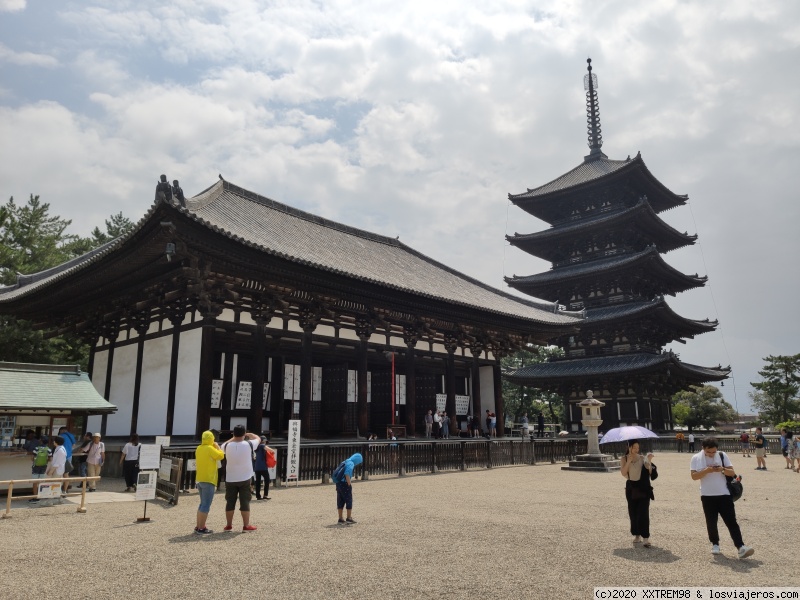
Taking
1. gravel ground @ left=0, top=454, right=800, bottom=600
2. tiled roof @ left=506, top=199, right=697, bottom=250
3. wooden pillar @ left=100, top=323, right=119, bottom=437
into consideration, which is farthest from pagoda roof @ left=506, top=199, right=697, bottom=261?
wooden pillar @ left=100, top=323, right=119, bottom=437

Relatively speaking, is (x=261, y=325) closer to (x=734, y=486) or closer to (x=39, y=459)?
(x=39, y=459)

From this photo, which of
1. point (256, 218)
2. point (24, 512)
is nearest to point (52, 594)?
point (24, 512)

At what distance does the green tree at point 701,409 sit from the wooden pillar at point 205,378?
139 feet

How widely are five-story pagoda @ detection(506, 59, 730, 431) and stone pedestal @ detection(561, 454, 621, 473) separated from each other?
12677 millimetres

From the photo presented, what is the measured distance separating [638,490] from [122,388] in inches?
664

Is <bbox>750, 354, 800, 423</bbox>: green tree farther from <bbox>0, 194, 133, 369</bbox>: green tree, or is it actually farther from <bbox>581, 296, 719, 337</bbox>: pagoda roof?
<bbox>0, 194, 133, 369</bbox>: green tree

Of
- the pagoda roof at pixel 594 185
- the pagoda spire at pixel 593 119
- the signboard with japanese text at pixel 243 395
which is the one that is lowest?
the signboard with japanese text at pixel 243 395

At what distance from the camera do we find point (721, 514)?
647cm

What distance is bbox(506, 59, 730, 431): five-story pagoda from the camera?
32.4 meters

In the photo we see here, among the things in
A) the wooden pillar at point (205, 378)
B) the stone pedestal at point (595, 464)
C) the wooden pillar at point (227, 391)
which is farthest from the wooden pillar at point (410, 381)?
the wooden pillar at point (205, 378)

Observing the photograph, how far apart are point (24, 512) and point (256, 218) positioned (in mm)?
11675

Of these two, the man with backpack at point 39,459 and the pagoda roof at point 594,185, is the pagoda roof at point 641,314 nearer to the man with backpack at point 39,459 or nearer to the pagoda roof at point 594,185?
the pagoda roof at point 594,185

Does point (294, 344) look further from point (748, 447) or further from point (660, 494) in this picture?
point (748, 447)

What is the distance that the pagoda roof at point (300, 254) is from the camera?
47.4 ft
